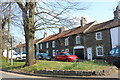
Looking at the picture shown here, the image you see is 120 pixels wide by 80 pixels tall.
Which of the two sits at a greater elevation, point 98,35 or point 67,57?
point 98,35

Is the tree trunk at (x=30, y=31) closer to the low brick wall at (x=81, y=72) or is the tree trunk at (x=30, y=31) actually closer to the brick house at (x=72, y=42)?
the low brick wall at (x=81, y=72)

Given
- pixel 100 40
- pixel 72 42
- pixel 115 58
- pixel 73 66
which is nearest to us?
pixel 73 66

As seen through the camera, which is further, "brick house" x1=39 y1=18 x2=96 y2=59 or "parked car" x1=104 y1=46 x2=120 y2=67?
"brick house" x1=39 y1=18 x2=96 y2=59

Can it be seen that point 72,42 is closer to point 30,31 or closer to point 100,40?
point 100,40

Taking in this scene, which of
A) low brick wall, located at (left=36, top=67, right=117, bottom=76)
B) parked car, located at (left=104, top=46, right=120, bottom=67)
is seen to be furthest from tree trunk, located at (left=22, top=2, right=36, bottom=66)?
parked car, located at (left=104, top=46, right=120, bottom=67)

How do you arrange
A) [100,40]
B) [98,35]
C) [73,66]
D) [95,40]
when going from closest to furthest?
[73,66]
[100,40]
[98,35]
[95,40]

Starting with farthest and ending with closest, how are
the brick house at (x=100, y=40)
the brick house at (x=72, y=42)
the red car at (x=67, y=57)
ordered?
the brick house at (x=72, y=42)
the brick house at (x=100, y=40)
the red car at (x=67, y=57)

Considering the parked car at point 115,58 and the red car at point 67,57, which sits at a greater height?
the parked car at point 115,58

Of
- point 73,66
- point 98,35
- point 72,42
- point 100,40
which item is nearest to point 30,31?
point 73,66

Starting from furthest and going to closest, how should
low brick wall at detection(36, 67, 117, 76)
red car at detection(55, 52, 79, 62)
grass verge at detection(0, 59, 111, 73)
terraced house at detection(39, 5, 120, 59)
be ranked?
1. terraced house at detection(39, 5, 120, 59)
2. red car at detection(55, 52, 79, 62)
3. grass verge at detection(0, 59, 111, 73)
4. low brick wall at detection(36, 67, 117, 76)

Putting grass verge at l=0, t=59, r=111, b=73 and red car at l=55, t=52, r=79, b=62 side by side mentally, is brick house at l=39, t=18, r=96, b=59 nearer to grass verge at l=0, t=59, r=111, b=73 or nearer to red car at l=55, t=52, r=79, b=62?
red car at l=55, t=52, r=79, b=62

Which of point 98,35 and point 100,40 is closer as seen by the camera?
point 100,40

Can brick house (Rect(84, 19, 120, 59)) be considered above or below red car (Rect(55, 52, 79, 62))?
above

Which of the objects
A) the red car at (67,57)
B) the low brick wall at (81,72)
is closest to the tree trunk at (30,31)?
the low brick wall at (81,72)
